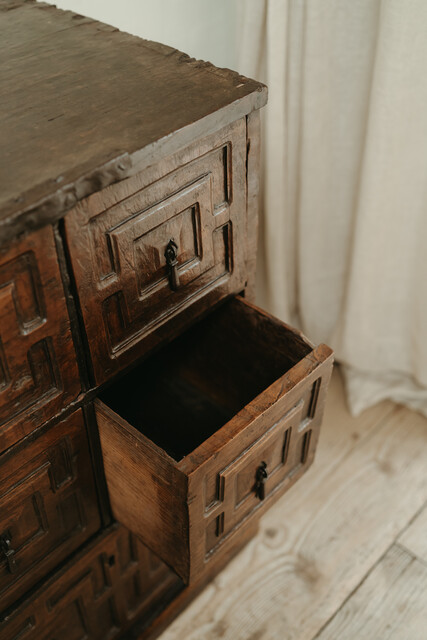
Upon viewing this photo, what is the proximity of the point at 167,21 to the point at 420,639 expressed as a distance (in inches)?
45.6

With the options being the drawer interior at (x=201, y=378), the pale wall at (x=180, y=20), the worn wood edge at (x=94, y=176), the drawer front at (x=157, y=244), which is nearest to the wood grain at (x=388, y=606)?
the drawer interior at (x=201, y=378)

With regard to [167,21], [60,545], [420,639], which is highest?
[167,21]

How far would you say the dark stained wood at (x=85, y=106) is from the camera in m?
0.66

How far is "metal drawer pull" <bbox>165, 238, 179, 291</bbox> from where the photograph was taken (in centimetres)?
82

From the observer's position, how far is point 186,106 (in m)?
0.76

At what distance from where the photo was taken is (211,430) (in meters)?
1.15

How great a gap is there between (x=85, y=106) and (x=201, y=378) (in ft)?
1.77

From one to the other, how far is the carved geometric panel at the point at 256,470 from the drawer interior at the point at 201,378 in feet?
0.31

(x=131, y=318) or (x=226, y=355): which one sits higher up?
(x=131, y=318)

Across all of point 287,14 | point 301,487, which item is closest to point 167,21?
point 287,14

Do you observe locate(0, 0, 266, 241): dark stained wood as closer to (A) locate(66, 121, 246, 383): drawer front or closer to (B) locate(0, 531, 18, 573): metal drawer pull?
(A) locate(66, 121, 246, 383): drawer front

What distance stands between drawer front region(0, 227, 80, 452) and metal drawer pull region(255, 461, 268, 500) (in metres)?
0.27

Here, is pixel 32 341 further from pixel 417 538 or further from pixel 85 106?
pixel 417 538

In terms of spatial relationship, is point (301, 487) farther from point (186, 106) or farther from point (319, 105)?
point (186, 106)
